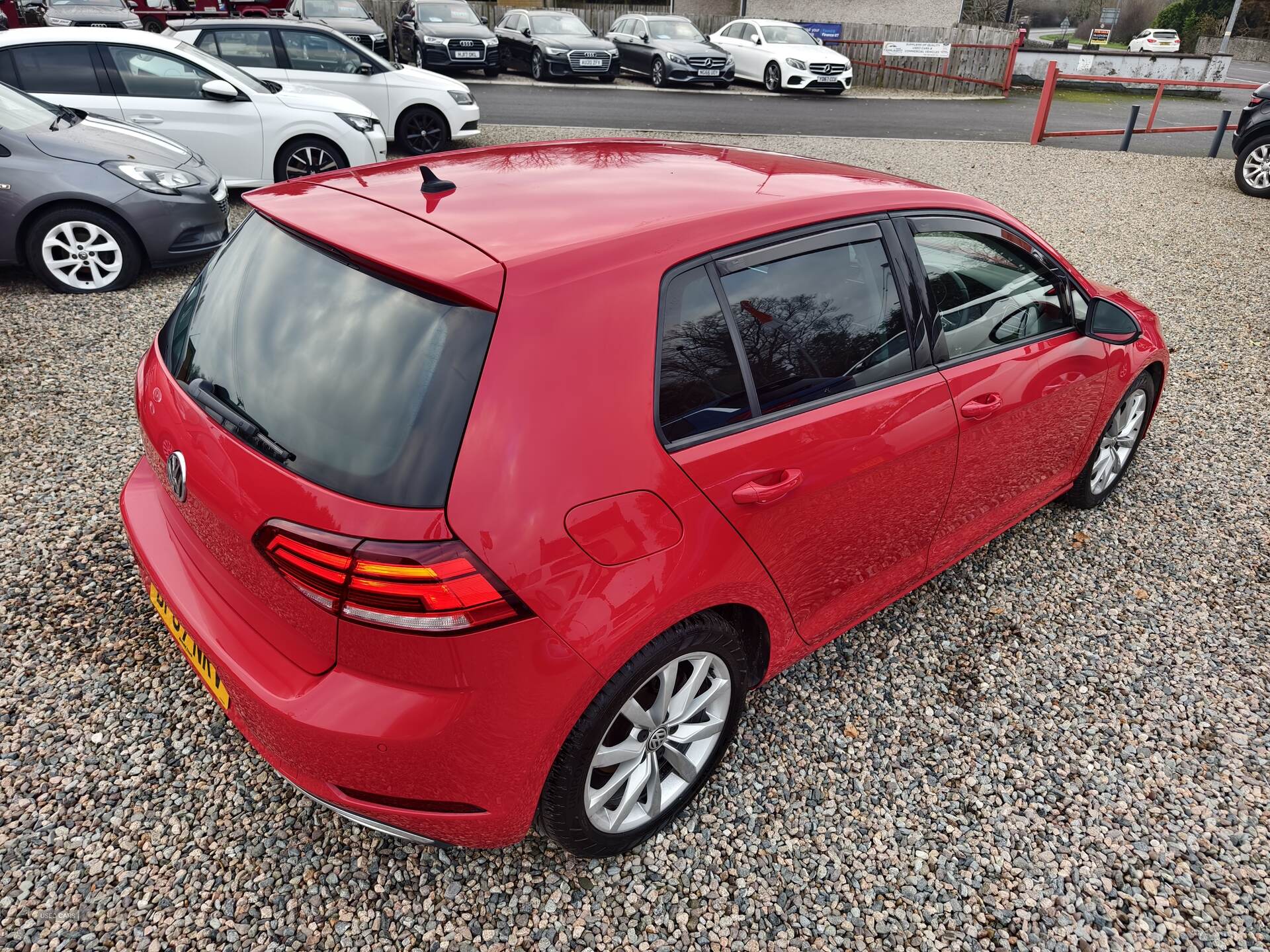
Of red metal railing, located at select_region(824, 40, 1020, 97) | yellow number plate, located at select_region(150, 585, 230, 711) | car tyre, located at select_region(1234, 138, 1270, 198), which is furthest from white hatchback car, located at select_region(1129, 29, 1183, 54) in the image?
yellow number plate, located at select_region(150, 585, 230, 711)

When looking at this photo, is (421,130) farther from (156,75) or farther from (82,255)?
(82,255)

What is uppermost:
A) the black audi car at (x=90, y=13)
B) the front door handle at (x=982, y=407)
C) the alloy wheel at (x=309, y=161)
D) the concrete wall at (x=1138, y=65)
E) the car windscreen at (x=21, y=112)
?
the concrete wall at (x=1138, y=65)

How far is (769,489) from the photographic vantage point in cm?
221

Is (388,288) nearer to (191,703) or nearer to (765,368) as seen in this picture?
(765,368)

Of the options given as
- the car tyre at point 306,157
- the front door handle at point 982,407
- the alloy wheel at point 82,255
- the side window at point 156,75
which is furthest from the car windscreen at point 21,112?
the front door handle at point 982,407

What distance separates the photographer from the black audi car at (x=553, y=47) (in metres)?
20.0

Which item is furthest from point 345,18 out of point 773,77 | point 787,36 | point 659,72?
point 787,36

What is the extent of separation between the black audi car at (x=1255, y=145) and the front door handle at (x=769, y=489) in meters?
12.3

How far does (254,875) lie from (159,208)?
5.59 m

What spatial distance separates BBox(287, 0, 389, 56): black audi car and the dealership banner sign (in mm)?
15208

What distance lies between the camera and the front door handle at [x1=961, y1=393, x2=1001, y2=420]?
9.20 feet

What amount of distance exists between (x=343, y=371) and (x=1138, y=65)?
3713cm

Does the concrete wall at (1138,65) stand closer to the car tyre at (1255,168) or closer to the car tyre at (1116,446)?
the car tyre at (1255,168)

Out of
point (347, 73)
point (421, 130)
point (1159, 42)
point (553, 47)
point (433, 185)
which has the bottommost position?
point (421, 130)
